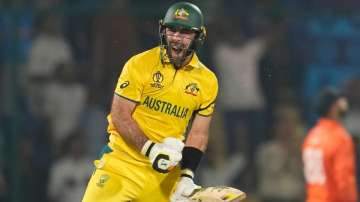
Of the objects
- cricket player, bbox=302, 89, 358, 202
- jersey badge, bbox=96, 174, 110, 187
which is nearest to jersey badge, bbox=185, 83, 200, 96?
jersey badge, bbox=96, 174, 110, 187

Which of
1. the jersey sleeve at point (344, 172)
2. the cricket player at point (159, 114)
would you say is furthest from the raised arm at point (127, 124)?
the jersey sleeve at point (344, 172)

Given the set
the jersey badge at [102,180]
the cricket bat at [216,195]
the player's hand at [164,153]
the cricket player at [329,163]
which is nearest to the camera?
the player's hand at [164,153]

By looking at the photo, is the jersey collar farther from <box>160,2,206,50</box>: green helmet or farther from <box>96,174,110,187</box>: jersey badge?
<box>96,174,110,187</box>: jersey badge

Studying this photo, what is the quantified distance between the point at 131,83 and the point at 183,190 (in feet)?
2.37

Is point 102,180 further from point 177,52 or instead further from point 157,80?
point 177,52

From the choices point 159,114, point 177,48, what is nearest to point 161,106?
point 159,114

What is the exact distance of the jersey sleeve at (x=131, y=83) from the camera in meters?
7.26

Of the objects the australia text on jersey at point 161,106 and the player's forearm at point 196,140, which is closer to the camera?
the australia text on jersey at point 161,106

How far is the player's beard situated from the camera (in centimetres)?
726

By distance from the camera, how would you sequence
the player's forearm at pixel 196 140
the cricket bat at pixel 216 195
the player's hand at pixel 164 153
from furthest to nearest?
the player's forearm at pixel 196 140 → the cricket bat at pixel 216 195 → the player's hand at pixel 164 153

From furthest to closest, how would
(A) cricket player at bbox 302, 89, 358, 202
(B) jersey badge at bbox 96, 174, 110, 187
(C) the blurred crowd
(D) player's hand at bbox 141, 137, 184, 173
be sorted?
(C) the blurred crowd, (A) cricket player at bbox 302, 89, 358, 202, (B) jersey badge at bbox 96, 174, 110, 187, (D) player's hand at bbox 141, 137, 184, 173

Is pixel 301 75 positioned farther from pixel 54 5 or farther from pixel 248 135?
pixel 54 5

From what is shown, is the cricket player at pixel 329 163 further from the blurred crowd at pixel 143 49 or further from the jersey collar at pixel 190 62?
the jersey collar at pixel 190 62

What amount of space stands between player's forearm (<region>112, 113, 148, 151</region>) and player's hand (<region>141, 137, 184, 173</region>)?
78 millimetres
